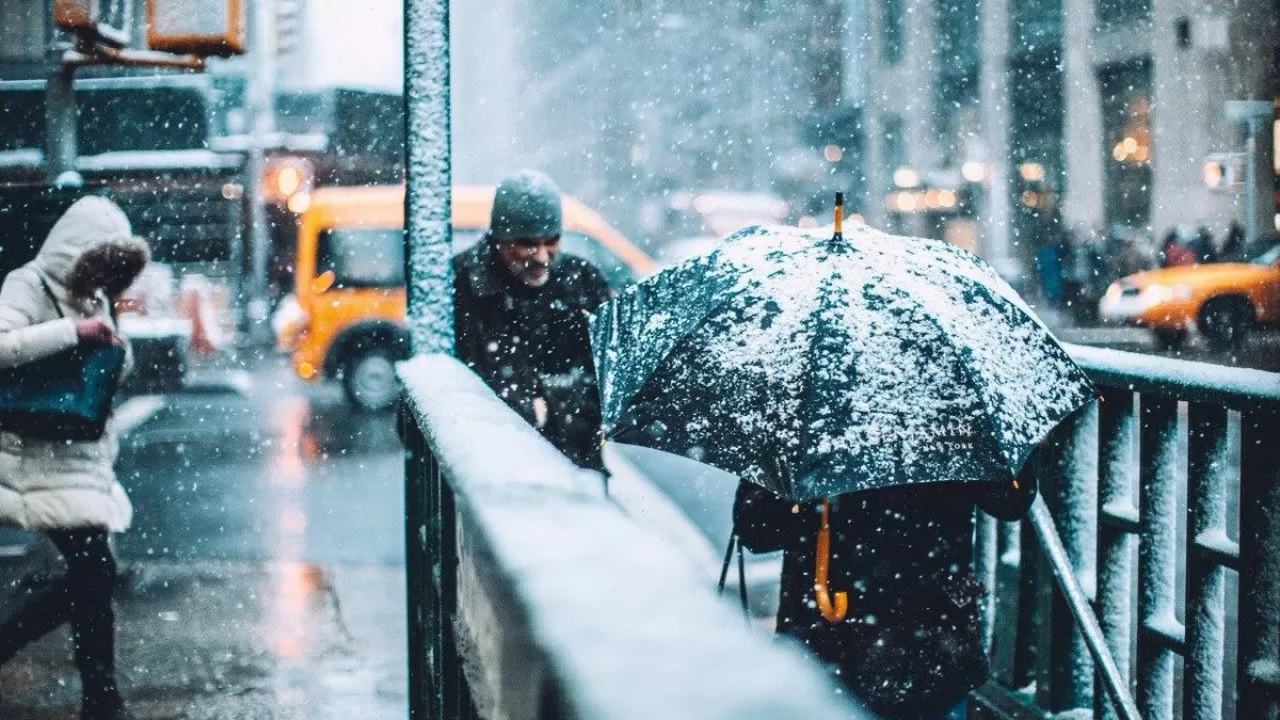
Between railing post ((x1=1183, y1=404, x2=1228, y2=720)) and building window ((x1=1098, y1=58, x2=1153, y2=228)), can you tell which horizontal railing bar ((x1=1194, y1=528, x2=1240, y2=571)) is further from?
building window ((x1=1098, y1=58, x2=1153, y2=228))

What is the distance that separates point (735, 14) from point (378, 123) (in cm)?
3305

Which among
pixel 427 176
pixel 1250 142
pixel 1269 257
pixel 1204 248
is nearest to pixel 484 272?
pixel 427 176

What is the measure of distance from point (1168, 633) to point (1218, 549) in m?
0.35

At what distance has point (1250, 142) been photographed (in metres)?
23.6


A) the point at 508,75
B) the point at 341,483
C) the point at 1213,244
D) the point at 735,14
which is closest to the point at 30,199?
the point at 341,483

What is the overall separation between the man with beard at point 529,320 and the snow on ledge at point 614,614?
2.80 meters

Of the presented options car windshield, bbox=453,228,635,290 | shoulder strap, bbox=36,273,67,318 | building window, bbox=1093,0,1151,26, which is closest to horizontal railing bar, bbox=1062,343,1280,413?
shoulder strap, bbox=36,273,67,318

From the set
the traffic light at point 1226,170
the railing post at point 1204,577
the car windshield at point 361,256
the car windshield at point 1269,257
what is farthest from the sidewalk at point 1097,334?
the railing post at point 1204,577

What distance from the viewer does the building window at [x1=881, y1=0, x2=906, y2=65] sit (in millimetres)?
40438

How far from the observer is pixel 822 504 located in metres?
2.93

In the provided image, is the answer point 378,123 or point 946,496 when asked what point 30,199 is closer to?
point 946,496

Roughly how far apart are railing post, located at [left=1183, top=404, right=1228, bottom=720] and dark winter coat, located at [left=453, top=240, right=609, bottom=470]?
197cm

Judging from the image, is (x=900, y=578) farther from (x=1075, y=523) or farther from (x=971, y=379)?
(x=1075, y=523)

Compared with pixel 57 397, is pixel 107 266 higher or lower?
higher
